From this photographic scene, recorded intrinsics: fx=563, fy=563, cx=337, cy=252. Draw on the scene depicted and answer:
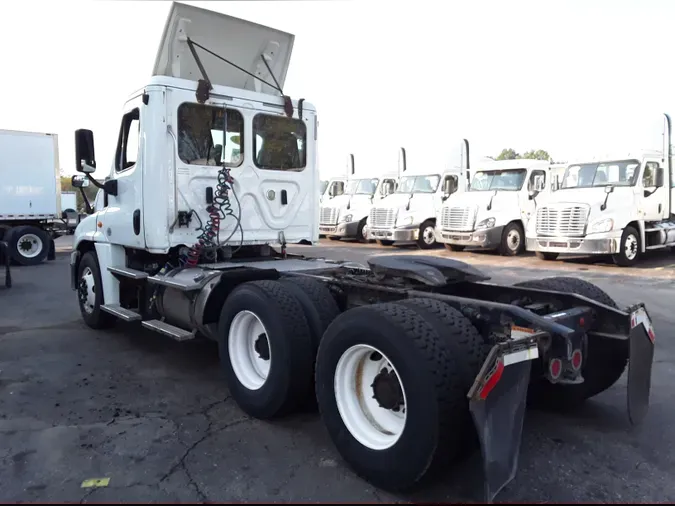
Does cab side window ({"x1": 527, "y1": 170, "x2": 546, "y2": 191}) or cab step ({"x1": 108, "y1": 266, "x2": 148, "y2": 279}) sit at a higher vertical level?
cab side window ({"x1": 527, "y1": 170, "x2": 546, "y2": 191})

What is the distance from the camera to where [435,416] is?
285 cm

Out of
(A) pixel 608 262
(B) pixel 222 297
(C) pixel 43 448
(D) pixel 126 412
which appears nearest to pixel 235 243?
(B) pixel 222 297

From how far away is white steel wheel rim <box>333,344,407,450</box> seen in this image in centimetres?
335

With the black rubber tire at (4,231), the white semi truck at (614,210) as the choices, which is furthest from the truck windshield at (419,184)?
the black rubber tire at (4,231)

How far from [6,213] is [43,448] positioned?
14394mm

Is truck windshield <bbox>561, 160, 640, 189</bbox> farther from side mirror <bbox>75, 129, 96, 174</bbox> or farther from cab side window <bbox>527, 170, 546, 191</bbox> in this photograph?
side mirror <bbox>75, 129, 96, 174</bbox>

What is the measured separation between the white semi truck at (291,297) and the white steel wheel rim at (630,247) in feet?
32.9

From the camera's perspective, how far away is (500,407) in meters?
2.87

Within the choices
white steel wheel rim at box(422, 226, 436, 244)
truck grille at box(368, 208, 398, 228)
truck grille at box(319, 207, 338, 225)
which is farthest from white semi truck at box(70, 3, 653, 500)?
truck grille at box(319, 207, 338, 225)

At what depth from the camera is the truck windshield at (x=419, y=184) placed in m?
19.8

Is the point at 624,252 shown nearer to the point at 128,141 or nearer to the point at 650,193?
the point at 650,193

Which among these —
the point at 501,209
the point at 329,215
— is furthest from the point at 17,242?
the point at 501,209

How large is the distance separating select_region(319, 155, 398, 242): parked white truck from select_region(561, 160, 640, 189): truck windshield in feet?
25.9

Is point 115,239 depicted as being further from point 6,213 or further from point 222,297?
point 6,213
